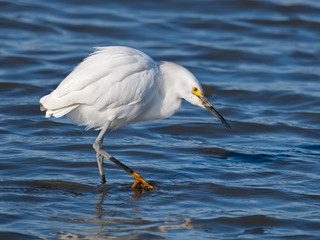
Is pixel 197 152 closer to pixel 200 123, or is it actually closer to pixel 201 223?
pixel 200 123

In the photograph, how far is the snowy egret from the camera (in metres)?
8.15

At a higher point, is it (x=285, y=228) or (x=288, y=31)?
(x=288, y=31)

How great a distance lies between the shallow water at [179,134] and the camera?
24.3ft

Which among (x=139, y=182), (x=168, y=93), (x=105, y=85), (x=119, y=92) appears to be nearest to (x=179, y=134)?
(x=168, y=93)

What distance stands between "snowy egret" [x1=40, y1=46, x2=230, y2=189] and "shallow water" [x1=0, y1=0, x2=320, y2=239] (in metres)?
0.90

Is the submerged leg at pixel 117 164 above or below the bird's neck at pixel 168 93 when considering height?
below

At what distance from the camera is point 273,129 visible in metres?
11.3

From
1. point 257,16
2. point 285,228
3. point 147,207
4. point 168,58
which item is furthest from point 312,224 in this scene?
point 257,16

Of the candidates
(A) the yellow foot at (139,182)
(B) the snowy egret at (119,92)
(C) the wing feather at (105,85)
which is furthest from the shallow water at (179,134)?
(C) the wing feather at (105,85)

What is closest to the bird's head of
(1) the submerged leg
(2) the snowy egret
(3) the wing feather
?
(2) the snowy egret

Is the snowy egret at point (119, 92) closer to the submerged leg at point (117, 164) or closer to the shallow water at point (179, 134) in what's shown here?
the submerged leg at point (117, 164)

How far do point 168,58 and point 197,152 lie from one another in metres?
5.26

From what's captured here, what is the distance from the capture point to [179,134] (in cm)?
1097

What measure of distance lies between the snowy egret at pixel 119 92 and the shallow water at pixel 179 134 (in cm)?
90
